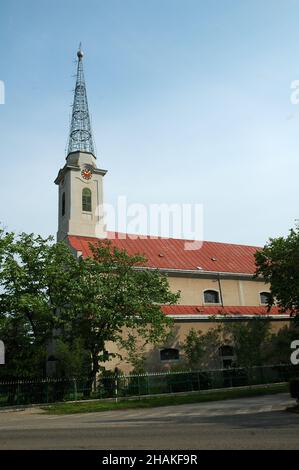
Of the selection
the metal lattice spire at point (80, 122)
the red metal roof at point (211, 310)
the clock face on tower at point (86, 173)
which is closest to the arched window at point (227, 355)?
the red metal roof at point (211, 310)

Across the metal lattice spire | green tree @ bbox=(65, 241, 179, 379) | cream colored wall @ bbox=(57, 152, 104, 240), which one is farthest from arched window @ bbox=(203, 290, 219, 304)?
the metal lattice spire

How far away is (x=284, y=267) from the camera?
30109 mm

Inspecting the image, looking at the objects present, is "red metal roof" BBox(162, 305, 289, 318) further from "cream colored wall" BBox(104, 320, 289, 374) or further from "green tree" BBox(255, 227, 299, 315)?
"green tree" BBox(255, 227, 299, 315)

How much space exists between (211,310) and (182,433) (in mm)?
24128

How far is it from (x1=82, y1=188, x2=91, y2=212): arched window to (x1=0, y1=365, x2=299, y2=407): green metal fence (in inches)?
620

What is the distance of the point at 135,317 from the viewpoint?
27844 millimetres

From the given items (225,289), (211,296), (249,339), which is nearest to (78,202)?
(211,296)

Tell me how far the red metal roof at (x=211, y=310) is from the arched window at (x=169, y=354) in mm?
2722

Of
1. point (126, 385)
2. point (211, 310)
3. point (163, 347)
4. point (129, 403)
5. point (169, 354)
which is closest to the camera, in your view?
point (129, 403)

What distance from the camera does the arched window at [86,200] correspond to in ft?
125

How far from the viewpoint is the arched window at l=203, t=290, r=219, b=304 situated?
37.3 m

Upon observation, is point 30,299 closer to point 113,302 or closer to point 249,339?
point 113,302
